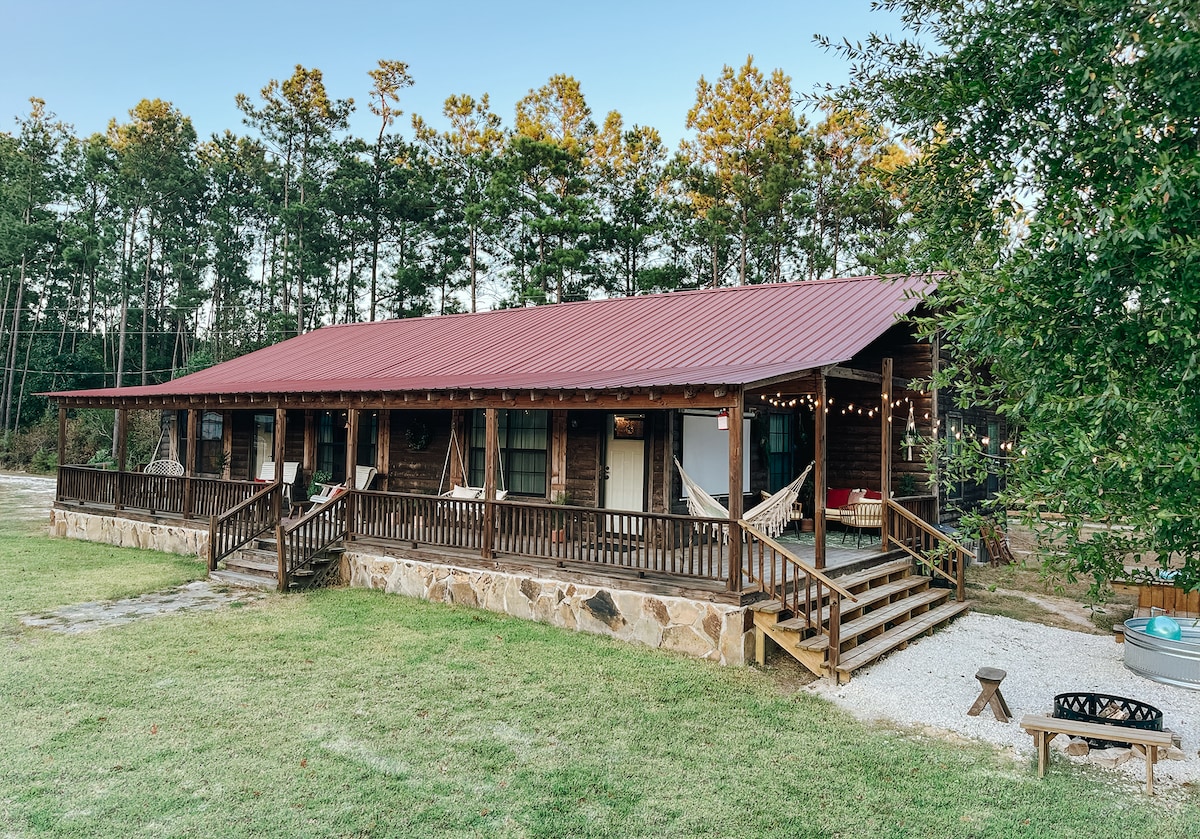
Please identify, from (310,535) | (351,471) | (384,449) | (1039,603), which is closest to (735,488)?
(351,471)

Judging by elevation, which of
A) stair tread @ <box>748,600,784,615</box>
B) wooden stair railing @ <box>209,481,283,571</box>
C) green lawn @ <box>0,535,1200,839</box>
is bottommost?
green lawn @ <box>0,535,1200,839</box>

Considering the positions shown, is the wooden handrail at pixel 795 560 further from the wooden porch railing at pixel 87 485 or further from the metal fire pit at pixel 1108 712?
the wooden porch railing at pixel 87 485

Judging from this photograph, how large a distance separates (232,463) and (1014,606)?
14628mm

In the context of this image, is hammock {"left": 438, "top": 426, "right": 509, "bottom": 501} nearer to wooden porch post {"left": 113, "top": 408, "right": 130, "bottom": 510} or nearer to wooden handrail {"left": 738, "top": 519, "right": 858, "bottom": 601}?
wooden handrail {"left": 738, "top": 519, "right": 858, "bottom": 601}

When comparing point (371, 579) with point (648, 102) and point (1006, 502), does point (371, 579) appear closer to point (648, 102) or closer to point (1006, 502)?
point (1006, 502)

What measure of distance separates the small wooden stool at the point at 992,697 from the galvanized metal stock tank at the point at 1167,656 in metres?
2.25

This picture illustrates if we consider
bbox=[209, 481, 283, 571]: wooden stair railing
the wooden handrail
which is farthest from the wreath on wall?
the wooden handrail

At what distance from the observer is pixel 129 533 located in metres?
13.2

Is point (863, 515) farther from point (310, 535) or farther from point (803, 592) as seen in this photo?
point (310, 535)

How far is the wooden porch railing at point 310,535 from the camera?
9664mm

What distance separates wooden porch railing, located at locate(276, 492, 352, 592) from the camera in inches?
380

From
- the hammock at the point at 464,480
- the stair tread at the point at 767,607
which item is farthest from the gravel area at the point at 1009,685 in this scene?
the hammock at the point at 464,480

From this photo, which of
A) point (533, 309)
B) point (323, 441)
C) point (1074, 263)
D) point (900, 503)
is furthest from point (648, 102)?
point (1074, 263)

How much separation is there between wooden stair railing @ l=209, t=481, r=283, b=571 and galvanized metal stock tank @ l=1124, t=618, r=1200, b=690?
10.6 metres
